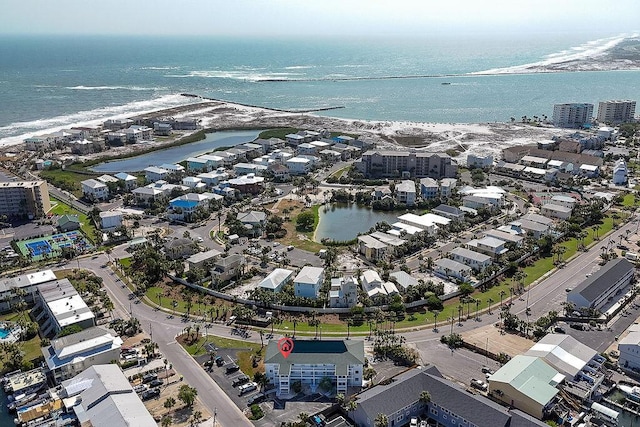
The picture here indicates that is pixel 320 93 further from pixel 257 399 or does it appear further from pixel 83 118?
pixel 257 399

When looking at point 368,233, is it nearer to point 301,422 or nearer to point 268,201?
point 268,201

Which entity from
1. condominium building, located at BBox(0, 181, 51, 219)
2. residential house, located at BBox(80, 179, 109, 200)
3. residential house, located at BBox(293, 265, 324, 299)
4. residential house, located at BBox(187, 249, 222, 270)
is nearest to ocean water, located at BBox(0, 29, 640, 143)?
residential house, located at BBox(80, 179, 109, 200)

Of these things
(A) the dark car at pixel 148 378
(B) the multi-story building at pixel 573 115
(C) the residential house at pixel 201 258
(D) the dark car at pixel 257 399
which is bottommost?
(D) the dark car at pixel 257 399

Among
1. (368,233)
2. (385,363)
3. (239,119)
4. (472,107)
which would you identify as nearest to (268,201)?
(368,233)

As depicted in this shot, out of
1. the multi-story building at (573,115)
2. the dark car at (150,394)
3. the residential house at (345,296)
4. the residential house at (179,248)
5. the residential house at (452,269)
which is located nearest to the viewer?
the dark car at (150,394)

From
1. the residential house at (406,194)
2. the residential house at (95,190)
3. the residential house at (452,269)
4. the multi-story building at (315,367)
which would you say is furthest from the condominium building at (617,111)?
the multi-story building at (315,367)

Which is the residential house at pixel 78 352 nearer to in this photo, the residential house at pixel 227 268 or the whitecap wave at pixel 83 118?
the residential house at pixel 227 268

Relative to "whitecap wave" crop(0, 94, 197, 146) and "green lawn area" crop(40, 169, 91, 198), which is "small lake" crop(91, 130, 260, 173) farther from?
"whitecap wave" crop(0, 94, 197, 146)

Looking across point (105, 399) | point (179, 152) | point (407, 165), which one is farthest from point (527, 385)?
point (179, 152)
